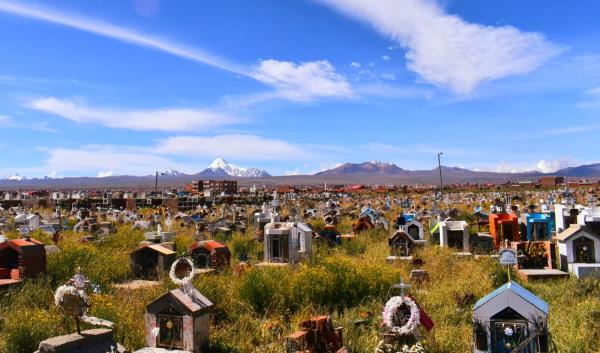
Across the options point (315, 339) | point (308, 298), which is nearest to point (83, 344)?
point (315, 339)

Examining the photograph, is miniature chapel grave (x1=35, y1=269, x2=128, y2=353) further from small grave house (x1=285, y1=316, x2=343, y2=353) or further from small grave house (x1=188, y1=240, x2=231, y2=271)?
small grave house (x1=188, y1=240, x2=231, y2=271)

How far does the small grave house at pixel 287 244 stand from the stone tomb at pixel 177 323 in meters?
7.85

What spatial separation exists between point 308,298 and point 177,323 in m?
3.22

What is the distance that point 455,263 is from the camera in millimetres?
14062

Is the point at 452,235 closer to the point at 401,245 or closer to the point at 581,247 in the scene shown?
the point at 401,245

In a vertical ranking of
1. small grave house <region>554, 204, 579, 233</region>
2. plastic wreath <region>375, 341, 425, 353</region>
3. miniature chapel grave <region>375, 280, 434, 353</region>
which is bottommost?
plastic wreath <region>375, 341, 425, 353</region>

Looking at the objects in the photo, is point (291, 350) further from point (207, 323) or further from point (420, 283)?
point (420, 283)

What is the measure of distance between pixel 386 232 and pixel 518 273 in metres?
9.20

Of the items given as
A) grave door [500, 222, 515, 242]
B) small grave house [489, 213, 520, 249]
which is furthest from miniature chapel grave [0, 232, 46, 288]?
grave door [500, 222, 515, 242]

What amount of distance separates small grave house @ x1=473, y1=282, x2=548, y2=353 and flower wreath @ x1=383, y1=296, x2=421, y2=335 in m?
0.80

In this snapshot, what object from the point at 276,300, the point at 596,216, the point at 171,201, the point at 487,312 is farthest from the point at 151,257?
the point at 171,201

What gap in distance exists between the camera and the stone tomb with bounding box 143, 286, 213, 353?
7.31 m

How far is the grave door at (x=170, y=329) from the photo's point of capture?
7422 millimetres

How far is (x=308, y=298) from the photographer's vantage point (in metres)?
9.96
